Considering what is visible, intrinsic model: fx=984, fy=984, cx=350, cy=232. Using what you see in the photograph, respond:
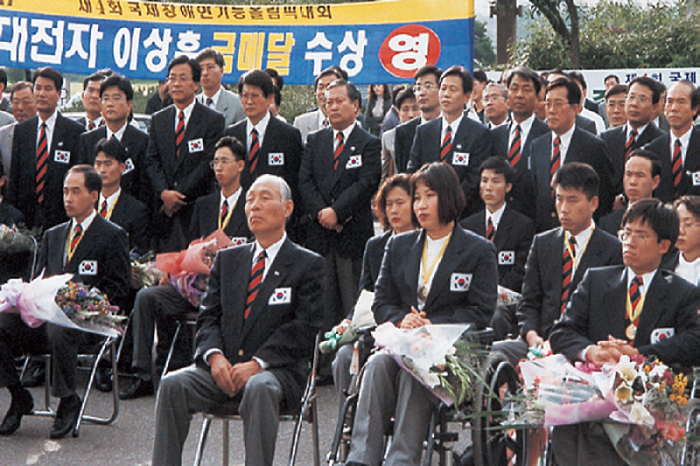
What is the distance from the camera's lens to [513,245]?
6359 millimetres

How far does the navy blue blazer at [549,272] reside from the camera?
5426 millimetres

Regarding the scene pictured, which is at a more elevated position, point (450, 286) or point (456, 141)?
point (456, 141)

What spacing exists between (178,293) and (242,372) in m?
2.10

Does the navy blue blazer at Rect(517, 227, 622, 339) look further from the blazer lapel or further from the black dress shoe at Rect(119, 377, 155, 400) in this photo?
the black dress shoe at Rect(119, 377, 155, 400)

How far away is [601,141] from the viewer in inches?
273

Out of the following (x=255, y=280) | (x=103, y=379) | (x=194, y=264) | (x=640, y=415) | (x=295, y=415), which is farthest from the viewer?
(x=103, y=379)

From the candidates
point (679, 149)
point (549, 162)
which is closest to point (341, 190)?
point (549, 162)

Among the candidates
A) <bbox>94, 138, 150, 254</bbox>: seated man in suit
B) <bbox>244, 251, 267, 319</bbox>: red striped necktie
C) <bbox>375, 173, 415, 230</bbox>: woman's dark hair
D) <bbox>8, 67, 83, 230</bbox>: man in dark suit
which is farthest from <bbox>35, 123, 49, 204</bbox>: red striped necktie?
<bbox>244, 251, 267, 319</bbox>: red striped necktie

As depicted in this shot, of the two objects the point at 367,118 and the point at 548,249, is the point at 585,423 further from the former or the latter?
the point at 367,118

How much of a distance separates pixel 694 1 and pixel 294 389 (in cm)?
1688

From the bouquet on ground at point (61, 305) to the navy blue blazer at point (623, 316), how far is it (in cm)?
289

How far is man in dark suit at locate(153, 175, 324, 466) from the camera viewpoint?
4.73 meters

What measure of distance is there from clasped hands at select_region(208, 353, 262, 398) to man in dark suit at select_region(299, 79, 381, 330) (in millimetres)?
2436

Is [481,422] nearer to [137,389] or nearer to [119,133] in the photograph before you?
[137,389]
